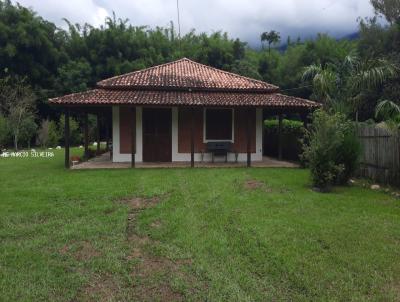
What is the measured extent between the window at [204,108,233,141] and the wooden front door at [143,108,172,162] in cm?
155

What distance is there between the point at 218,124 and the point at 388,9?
21324mm

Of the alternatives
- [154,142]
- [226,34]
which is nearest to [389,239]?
[154,142]

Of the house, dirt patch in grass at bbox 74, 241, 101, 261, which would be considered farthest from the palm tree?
dirt patch in grass at bbox 74, 241, 101, 261

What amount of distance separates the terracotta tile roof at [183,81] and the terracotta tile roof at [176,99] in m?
0.24

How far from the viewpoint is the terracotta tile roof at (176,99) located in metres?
13.4

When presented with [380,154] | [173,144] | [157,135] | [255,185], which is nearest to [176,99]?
[157,135]

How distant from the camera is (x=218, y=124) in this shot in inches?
633

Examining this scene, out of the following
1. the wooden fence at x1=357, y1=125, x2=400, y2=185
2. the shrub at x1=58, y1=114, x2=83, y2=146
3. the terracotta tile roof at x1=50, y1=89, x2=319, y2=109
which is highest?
the terracotta tile roof at x1=50, y1=89, x2=319, y2=109

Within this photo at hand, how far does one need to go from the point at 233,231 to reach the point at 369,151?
21.5ft

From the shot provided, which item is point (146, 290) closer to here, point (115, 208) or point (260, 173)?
point (115, 208)

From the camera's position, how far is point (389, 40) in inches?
1102

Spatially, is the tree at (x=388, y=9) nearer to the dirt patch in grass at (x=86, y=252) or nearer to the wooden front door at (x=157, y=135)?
the wooden front door at (x=157, y=135)

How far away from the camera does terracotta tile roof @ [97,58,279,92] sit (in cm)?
1566

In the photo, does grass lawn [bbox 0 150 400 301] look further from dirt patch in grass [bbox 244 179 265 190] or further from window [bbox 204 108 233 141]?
window [bbox 204 108 233 141]
